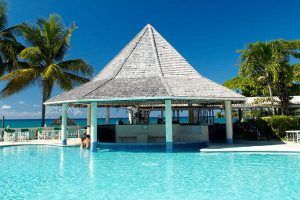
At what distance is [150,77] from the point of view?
1714 cm

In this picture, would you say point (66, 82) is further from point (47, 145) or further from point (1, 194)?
point (1, 194)

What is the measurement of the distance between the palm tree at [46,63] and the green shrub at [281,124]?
628 inches

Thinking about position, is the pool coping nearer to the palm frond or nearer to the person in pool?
the person in pool

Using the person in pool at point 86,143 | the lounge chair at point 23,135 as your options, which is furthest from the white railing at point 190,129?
the lounge chair at point 23,135

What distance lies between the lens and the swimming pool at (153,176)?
7273 mm

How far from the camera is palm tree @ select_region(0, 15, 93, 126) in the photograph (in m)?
24.3

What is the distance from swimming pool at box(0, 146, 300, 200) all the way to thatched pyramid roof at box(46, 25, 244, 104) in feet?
9.93

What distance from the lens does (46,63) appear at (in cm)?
2578

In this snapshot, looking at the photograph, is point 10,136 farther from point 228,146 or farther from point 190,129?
point 228,146

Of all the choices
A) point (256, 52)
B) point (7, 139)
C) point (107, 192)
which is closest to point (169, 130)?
point (107, 192)

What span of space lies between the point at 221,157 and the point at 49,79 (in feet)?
57.2

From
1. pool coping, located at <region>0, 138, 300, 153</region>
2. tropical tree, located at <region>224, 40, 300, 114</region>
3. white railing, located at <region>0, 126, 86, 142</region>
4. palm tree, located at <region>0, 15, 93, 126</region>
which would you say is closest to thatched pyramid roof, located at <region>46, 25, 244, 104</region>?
pool coping, located at <region>0, 138, 300, 153</region>

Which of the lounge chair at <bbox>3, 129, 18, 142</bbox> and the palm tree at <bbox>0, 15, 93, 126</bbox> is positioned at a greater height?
the palm tree at <bbox>0, 15, 93, 126</bbox>

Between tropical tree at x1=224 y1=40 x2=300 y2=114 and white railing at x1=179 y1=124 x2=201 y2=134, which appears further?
tropical tree at x1=224 y1=40 x2=300 y2=114
